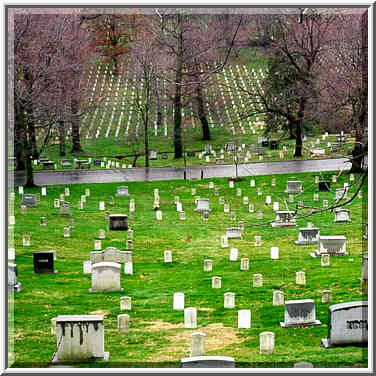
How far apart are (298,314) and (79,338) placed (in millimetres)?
4524

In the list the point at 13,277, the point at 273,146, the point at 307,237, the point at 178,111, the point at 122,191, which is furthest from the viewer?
the point at 273,146

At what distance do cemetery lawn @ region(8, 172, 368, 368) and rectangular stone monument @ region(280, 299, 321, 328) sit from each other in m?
0.19

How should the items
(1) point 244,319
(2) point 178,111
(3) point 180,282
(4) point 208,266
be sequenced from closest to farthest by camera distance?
(1) point 244,319 < (3) point 180,282 < (4) point 208,266 < (2) point 178,111

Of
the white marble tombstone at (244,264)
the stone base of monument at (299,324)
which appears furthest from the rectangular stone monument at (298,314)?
the white marble tombstone at (244,264)

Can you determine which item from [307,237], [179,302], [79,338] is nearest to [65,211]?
[307,237]

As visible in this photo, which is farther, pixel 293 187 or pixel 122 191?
pixel 122 191

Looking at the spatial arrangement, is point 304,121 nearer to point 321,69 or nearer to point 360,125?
point 321,69

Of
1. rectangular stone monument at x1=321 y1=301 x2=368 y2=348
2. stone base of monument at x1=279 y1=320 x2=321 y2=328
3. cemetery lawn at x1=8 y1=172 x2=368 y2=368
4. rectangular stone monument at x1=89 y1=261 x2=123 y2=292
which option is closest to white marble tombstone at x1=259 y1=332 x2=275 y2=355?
cemetery lawn at x1=8 y1=172 x2=368 y2=368

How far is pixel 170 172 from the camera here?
41.1 meters

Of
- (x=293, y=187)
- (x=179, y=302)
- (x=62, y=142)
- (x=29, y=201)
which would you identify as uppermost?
(x=62, y=142)

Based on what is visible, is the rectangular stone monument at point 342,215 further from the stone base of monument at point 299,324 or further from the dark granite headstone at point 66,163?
the dark granite headstone at point 66,163

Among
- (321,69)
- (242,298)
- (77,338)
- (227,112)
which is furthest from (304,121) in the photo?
(77,338)

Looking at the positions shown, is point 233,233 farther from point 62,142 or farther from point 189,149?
point 189,149

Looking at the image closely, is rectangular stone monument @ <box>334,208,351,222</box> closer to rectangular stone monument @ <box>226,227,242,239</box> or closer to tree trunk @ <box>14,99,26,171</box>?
rectangular stone monument @ <box>226,227,242,239</box>
